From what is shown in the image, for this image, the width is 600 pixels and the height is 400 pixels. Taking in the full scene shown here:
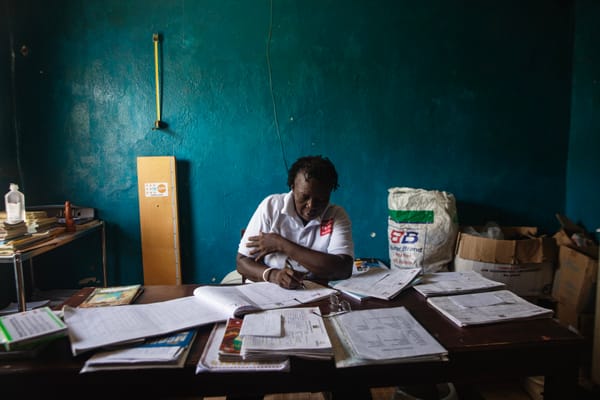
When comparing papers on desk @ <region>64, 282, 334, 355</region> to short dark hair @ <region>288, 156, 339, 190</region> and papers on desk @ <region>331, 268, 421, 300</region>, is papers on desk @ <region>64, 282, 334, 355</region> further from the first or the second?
short dark hair @ <region>288, 156, 339, 190</region>

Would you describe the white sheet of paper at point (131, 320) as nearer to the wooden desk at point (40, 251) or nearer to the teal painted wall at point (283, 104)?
the wooden desk at point (40, 251)

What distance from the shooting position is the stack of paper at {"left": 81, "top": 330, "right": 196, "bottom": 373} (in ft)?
2.72

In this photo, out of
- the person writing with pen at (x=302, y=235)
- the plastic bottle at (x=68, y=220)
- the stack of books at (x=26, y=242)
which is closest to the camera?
the person writing with pen at (x=302, y=235)

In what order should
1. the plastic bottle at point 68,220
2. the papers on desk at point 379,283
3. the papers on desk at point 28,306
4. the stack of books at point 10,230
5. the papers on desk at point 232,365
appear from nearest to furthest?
the papers on desk at point 232,365 → the papers on desk at point 379,283 → the stack of books at point 10,230 → the papers on desk at point 28,306 → the plastic bottle at point 68,220

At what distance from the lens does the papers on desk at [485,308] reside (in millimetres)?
1078

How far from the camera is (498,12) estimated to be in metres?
2.79

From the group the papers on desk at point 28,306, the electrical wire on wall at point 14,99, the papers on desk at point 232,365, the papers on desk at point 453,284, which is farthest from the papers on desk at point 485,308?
the electrical wire on wall at point 14,99

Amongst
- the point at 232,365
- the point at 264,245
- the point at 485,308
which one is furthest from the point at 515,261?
the point at 232,365

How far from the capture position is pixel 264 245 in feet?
5.43

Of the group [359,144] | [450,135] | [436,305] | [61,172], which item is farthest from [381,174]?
[61,172]

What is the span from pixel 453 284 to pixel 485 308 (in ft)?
0.75

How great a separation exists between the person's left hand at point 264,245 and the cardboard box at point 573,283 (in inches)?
78.9

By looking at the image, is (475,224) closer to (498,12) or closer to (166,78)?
(498,12)

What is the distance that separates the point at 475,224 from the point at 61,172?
338 centimetres
